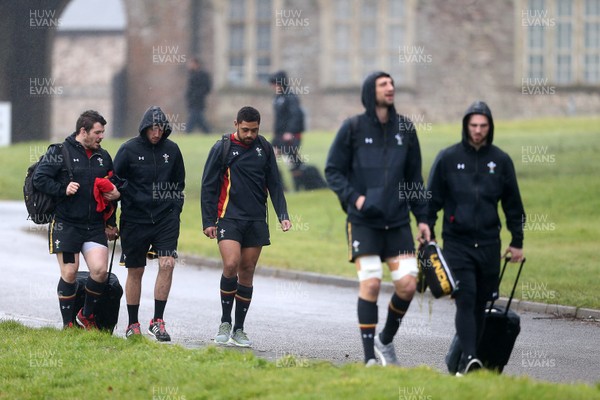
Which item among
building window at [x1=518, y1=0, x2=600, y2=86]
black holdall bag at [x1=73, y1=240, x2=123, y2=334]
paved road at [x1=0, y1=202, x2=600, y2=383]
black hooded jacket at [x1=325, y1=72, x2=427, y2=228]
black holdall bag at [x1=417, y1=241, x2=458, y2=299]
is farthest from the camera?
building window at [x1=518, y1=0, x2=600, y2=86]

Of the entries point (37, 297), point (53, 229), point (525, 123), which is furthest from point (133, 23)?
point (53, 229)

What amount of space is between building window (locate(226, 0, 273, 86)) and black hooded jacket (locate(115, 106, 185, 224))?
29.7m

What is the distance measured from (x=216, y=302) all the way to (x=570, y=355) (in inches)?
186

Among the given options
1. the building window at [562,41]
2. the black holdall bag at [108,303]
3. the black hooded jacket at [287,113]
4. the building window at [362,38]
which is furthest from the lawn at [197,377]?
the building window at [562,41]

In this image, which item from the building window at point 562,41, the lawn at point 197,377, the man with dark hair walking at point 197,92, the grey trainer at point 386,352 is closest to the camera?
the lawn at point 197,377

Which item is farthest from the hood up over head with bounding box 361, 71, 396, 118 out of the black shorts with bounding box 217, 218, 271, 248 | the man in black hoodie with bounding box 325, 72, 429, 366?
the black shorts with bounding box 217, 218, 271, 248

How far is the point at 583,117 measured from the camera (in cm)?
4012

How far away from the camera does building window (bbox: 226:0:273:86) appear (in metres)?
41.3

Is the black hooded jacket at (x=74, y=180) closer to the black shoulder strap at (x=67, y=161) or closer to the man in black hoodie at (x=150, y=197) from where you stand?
the black shoulder strap at (x=67, y=161)

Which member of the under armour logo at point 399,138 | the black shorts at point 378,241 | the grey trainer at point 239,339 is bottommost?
the grey trainer at point 239,339

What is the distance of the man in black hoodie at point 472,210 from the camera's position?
31.4ft

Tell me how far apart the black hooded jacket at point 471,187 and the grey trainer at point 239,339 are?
243cm

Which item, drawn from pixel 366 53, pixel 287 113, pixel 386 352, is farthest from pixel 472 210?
pixel 366 53

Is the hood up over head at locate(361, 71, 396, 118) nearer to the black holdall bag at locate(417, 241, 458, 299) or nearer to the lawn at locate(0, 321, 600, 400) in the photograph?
the black holdall bag at locate(417, 241, 458, 299)
